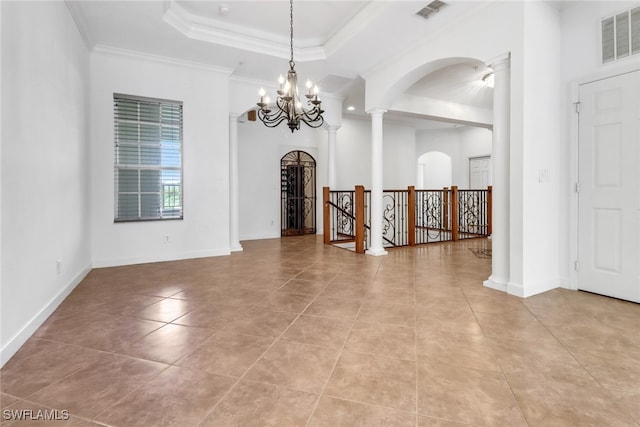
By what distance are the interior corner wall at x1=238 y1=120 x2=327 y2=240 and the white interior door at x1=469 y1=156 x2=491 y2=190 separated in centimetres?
522

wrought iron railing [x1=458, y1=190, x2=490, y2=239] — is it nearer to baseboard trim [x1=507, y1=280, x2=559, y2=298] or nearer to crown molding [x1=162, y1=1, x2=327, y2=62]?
baseboard trim [x1=507, y1=280, x2=559, y2=298]

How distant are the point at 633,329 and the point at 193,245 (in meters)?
5.32

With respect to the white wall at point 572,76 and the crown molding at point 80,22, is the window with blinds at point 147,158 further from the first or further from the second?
the white wall at point 572,76

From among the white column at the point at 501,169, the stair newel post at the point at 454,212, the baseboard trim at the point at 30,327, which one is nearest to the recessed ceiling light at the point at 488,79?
the white column at the point at 501,169

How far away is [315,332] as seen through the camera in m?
2.40

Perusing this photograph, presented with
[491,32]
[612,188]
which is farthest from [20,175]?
[612,188]

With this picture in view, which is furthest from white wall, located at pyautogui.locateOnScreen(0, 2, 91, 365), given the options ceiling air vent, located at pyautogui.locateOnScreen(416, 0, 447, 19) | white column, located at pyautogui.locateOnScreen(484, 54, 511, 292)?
white column, located at pyautogui.locateOnScreen(484, 54, 511, 292)

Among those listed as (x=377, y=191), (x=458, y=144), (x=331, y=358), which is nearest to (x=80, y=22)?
(x=377, y=191)

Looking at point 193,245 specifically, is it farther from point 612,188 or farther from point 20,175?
point 612,188

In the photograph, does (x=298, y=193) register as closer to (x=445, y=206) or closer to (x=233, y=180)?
(x=233, y=180)

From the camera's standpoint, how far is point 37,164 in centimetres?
258

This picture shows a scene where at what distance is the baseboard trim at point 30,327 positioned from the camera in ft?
6.61

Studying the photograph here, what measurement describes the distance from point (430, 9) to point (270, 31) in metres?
2.29

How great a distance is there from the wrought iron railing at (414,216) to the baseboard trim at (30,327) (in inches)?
161
